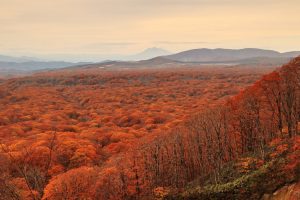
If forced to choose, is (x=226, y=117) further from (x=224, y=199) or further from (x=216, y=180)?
(x=224, y=199)

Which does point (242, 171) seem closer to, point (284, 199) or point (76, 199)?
point (284, 199)

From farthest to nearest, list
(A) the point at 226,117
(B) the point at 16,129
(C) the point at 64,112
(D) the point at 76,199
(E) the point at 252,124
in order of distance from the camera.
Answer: (C) the point at 64,112 → (B) the point at 16,129 → (A) the point at 226,117 → (E) the point at 252,124 → (D) the point at 76,199

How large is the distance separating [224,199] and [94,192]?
26.3 m

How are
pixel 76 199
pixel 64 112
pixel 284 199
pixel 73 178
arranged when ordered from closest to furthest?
pixel 284 199 < pixel 76 199 < pixel 73 178 < pixel 64 112

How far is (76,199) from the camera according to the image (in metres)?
52.3

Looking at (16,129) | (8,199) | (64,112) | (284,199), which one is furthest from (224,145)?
(64,112)

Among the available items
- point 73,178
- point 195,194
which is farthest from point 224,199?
point 73,178

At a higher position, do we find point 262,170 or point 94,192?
point 262,170

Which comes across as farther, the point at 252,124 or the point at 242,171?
the point at 252,124

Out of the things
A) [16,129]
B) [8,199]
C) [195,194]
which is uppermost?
[8,199]

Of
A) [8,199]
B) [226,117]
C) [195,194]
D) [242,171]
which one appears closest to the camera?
[8,199]

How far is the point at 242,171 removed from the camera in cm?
4316

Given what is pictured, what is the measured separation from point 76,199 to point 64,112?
437 feet

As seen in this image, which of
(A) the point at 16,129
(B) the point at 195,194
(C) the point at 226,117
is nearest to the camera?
(B) the point at 195,194
